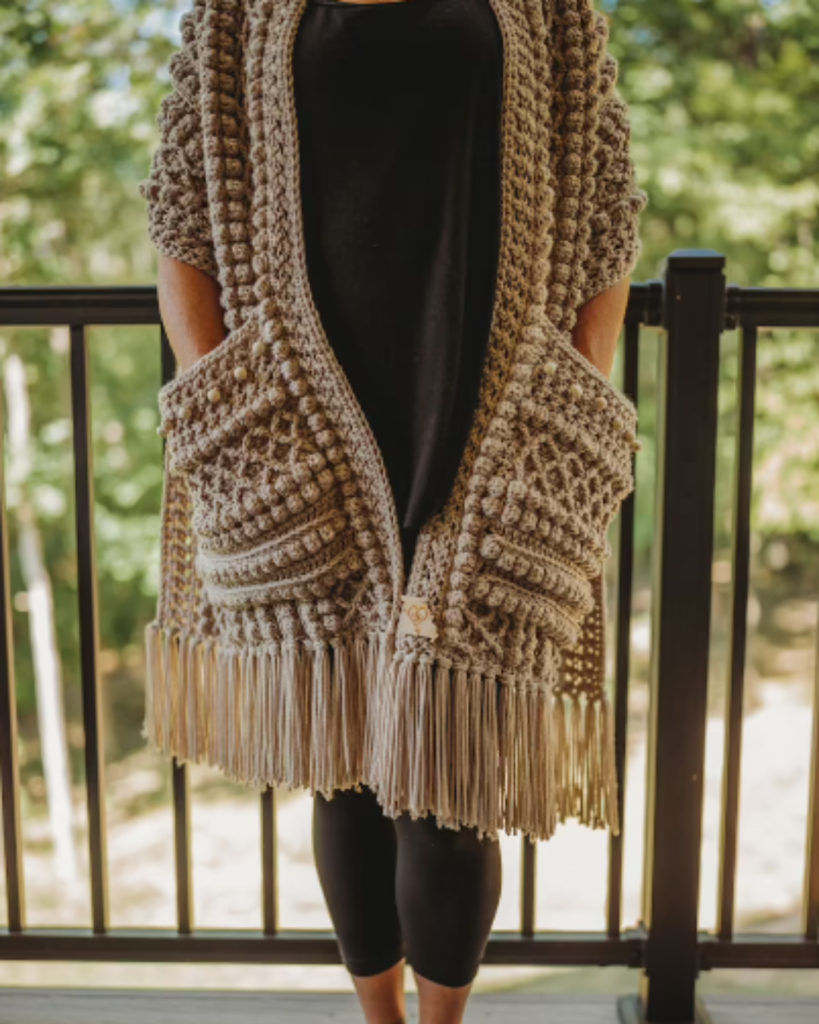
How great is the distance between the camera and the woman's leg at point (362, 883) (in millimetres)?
1029

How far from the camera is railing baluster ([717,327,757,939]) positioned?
4.28ft

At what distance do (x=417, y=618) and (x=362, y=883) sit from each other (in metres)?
0.34

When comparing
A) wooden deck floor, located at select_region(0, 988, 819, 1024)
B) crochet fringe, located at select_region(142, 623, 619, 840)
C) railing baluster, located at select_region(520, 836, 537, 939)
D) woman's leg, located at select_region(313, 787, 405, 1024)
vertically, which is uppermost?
crochet fringe, located at select_region(142, 623, 619, 840)

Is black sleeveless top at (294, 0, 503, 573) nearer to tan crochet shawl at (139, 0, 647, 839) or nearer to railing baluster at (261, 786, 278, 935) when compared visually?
tan crochet shawl at (139, 0, 647, 839)

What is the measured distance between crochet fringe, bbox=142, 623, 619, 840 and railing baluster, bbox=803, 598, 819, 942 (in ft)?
1.42

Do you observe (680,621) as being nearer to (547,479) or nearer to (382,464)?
(547,479)

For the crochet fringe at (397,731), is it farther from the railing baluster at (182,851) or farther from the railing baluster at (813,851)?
the railing baluster at (813,851)

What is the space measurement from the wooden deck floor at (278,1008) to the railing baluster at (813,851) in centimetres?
11

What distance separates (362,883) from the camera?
1.03m

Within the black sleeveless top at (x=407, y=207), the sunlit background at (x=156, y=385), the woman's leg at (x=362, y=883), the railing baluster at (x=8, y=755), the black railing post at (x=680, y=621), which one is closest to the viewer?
the black sleeveless top at (x=407, y=207)

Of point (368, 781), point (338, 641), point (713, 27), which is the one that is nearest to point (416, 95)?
point (338, 641)

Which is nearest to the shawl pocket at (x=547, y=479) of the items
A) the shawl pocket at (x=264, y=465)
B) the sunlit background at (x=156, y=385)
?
the shawl pocket at (x=264, y=465)

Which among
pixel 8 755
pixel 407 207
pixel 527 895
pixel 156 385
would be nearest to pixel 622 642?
pixel 527 895

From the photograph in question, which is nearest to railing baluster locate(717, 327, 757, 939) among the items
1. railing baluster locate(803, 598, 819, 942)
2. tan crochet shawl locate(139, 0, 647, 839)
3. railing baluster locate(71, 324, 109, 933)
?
railing baluster locate(803, 598, 819, 942)
